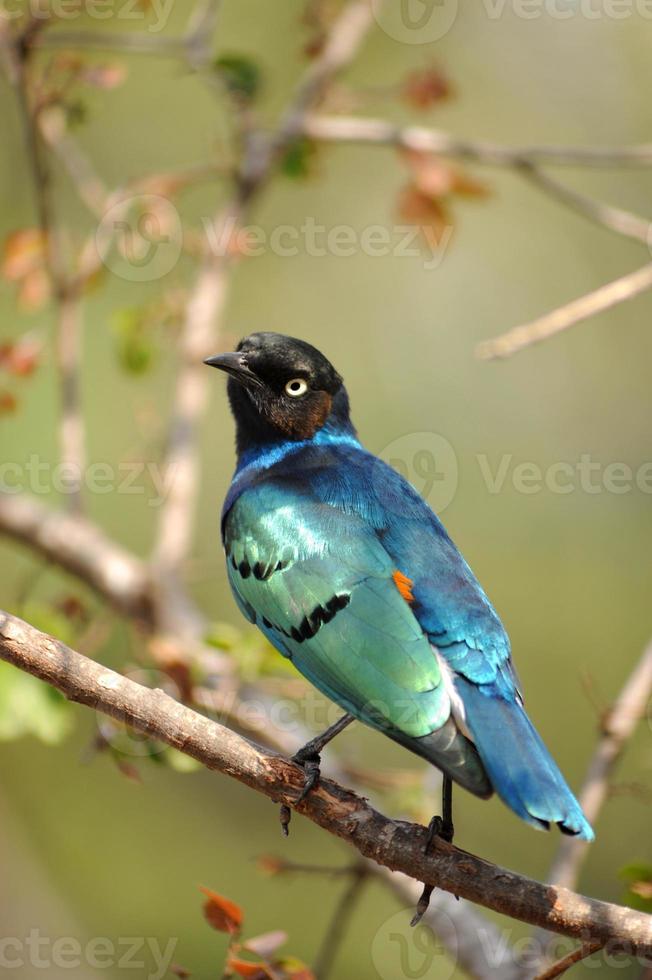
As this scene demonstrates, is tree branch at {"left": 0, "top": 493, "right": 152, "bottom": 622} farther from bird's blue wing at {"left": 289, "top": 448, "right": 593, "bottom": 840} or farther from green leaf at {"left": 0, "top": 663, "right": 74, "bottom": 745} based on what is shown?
bird's blue wing at {"left": 289, "top": 448, "right": 593, "bottom": 840}

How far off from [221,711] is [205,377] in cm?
184

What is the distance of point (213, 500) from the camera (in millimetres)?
7984

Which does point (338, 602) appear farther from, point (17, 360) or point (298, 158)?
point (298, 158)

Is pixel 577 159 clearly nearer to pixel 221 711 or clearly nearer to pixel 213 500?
pixel 221 711

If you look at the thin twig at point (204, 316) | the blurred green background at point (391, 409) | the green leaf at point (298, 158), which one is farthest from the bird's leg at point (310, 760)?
the blurred green background at point (391, 409)

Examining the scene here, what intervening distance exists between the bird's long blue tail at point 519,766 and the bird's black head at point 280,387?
1.37 metres

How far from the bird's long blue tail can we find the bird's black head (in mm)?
1373

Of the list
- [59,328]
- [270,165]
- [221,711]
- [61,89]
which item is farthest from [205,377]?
[221,711]

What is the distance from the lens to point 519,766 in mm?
2750

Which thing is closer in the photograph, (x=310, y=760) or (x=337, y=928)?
(x=310, y=760)

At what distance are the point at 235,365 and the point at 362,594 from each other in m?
1.06

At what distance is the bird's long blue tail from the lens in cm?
264

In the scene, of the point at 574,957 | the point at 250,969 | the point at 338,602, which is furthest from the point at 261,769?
the point at 574,957

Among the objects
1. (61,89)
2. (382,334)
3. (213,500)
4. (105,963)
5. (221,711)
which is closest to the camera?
(221,711)
